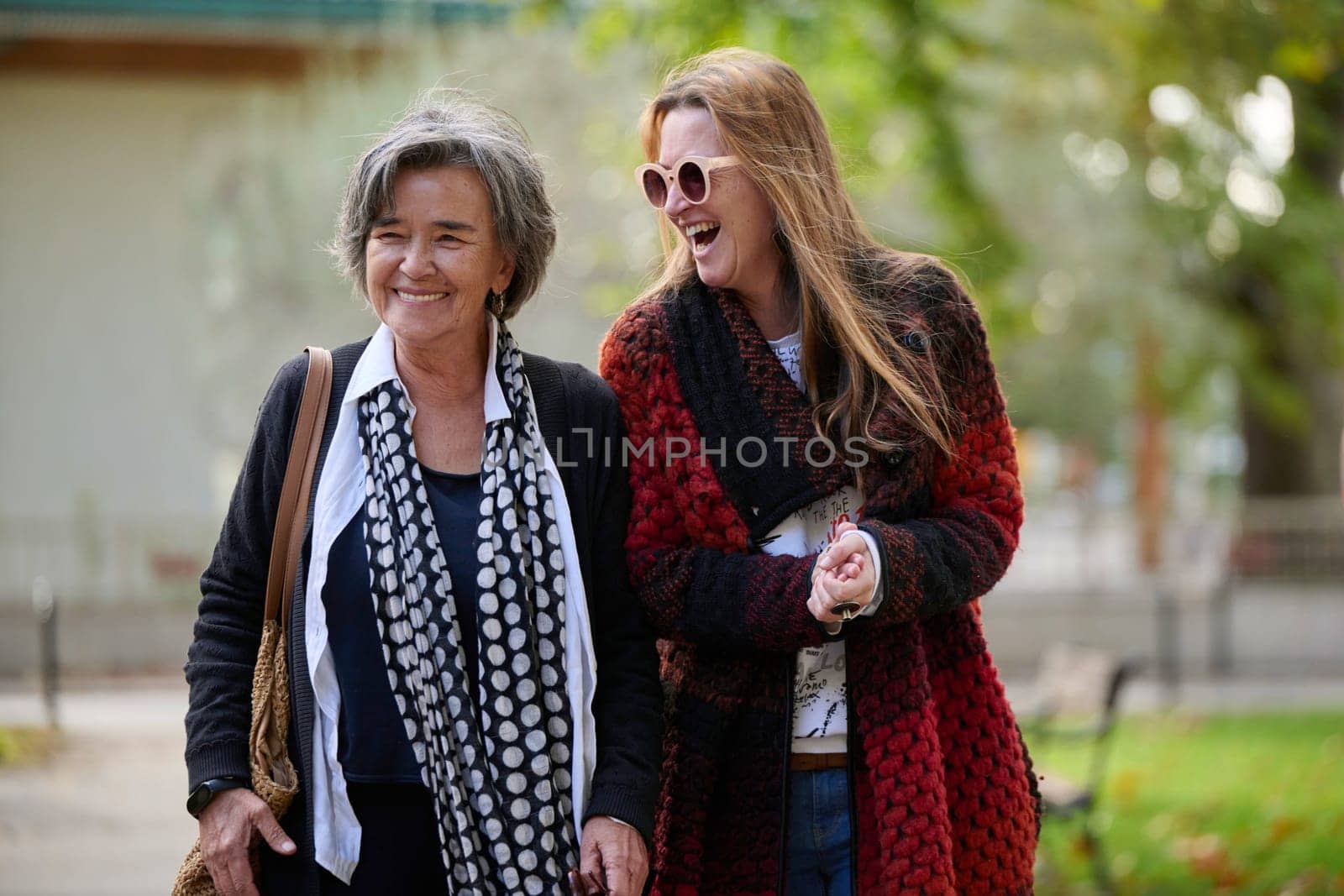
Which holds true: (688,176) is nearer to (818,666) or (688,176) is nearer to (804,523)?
(804,523)

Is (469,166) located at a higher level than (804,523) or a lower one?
higher

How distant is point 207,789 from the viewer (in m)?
2.40

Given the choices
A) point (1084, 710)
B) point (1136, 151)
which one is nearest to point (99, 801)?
point (1084, 710)

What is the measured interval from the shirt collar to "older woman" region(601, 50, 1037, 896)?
0.84 ft

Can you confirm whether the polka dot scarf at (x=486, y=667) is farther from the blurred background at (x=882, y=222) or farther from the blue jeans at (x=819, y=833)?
the blurred background at (x=882, y=222)

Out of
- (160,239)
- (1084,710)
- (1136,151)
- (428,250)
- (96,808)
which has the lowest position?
(96,808)

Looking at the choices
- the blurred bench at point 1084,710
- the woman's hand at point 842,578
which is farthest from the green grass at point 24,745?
the woman's hand at point 842,578

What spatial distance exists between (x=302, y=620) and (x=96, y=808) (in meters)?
5.22

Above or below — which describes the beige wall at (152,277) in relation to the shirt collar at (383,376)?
above

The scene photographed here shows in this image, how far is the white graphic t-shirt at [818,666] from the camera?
2.60m

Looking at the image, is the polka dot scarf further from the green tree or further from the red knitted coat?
the green tree

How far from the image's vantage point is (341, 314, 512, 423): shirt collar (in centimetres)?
255

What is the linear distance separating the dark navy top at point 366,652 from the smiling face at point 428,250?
353mm

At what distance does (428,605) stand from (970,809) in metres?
1.01
